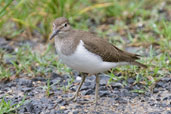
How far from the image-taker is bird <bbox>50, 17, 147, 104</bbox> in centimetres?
473

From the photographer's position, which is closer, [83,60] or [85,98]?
[83,60]

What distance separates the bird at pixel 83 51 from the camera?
15.5 ft

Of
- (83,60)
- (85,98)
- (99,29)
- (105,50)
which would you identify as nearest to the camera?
(83,60)

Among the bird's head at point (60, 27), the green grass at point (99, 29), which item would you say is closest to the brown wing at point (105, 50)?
the bird's head at point (60, 27)

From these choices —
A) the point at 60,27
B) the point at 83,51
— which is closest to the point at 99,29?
the point at 60,27

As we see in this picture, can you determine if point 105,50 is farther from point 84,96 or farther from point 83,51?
point 84,96

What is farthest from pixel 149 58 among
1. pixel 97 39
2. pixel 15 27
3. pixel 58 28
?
pixel 15 27

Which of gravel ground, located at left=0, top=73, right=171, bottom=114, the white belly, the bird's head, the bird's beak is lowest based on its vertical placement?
gravel ground, located at left=0, top=73, right=171, bottom=114

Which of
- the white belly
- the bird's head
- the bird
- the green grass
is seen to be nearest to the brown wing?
the bird

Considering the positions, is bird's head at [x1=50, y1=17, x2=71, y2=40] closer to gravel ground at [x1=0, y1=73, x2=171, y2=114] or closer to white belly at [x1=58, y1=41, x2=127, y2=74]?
white belly at [x1=58, y1=41, x2=127, y2=74]

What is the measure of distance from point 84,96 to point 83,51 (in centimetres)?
109

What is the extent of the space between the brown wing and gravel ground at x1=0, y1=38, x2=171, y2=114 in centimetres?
51

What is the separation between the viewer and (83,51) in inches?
187

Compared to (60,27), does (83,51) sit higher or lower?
lower
